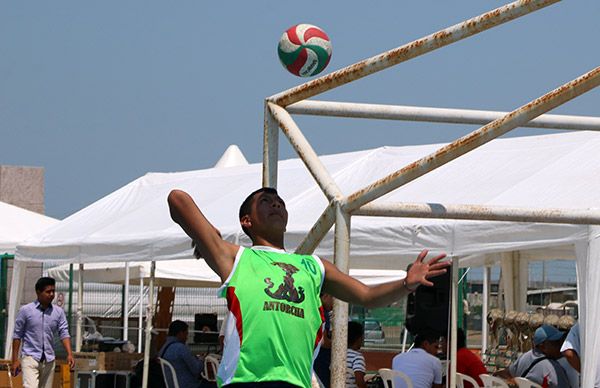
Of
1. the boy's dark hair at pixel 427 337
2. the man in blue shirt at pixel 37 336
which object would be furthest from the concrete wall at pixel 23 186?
the boy's dark hair at pixel 427 337

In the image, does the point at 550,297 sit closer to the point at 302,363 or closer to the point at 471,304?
the point at 471,304

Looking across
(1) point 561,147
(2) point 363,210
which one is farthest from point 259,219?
(1) point 561,147

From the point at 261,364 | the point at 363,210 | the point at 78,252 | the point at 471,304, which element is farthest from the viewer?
the point at 471,304

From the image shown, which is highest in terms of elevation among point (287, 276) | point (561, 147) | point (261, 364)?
point (561, 147)

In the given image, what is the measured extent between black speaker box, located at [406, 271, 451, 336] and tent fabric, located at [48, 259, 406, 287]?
23.2ft

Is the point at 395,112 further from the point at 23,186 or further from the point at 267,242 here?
the point at 23,186

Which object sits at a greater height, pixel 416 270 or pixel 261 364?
pixel 416 270

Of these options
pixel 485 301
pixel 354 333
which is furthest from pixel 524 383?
pixel 485 301

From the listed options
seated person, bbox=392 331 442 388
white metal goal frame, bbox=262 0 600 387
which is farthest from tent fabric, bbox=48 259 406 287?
white metal goal frame, bbox=262 0 600 387

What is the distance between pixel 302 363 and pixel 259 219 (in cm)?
54

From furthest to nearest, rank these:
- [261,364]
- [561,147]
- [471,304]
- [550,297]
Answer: [471,304], [550,297], [561,147], [261,364]

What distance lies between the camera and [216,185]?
15.8 meters

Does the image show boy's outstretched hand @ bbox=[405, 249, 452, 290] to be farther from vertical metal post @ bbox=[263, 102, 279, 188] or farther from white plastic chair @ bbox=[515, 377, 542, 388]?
white plastic chair @ bbox=[515, 377, 542, 388]

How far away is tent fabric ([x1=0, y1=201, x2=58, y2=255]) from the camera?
19.0 meters
